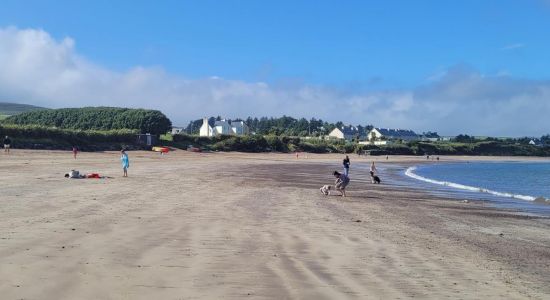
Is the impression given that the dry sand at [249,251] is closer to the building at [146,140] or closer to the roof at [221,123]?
the building at [146,140]

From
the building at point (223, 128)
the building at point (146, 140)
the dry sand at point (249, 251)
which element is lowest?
the dry sand at point (249, 251)

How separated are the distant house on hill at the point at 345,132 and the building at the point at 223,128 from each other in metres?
32.6

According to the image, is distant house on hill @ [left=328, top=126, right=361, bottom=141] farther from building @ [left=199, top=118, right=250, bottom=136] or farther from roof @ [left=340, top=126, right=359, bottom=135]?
building @ [left=199, top=118, right=250, bottom=136]

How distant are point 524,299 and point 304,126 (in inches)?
6872

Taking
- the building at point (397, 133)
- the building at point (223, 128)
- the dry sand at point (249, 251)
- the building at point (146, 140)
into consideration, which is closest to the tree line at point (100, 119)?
the building at point (146, 140)

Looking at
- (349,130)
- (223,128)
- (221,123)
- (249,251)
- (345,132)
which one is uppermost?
(349,130)

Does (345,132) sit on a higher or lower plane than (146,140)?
higher

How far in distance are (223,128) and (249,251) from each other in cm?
12627

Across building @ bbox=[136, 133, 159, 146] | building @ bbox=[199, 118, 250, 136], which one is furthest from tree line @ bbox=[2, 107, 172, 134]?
building @ bbox=[199, 118, 250, 136]

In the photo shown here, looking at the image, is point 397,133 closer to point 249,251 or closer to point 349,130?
point 349,130

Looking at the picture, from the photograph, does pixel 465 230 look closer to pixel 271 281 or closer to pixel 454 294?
pixel 454 294

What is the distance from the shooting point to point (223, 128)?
13412cm

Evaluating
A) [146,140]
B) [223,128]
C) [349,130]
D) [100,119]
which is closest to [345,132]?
[349,130]

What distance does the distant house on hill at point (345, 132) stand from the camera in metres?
163
